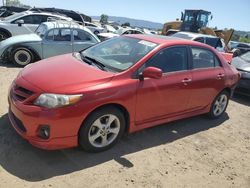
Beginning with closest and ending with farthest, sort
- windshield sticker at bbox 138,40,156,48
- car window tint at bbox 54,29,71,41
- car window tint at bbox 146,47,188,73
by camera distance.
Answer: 1. car window tint at bbox 146,47,188,73
2. windshield sticker at bbox 138,40,156,48
3. car window tint at bbox 54,29,71,41

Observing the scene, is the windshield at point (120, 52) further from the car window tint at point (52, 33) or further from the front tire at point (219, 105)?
the car window tint at point (52, 33)

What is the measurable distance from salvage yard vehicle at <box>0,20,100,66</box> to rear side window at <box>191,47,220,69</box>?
487 cm

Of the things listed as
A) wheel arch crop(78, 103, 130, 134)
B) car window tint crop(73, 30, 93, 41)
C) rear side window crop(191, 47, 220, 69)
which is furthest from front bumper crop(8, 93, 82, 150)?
car window tint crop(73, 30, 93, 41)

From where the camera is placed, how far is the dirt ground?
12.0ft

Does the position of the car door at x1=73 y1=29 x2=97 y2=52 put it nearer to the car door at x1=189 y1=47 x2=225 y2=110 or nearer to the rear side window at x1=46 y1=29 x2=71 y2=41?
the rear side window at x1=46 y1=29 x2=71 y2=41

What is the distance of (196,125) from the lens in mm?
5914

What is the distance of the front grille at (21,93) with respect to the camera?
12.6 ft

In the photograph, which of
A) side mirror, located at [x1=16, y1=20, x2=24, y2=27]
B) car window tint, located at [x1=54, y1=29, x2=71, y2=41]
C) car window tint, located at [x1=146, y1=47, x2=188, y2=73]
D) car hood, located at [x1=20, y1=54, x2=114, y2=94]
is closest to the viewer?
car hood, located at [x1=20, y1=54, x2=114, y2=94]

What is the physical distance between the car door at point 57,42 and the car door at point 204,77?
5016mm

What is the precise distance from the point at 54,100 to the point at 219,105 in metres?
3.87

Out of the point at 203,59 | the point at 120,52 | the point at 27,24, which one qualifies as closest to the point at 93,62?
the point at 120,52

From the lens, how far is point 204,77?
5.49m

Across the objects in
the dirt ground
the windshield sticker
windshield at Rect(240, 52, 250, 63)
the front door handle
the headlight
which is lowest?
the dirt ground

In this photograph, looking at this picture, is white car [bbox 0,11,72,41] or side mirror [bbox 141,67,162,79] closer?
side mirror [bbox 141,67,162,79]
